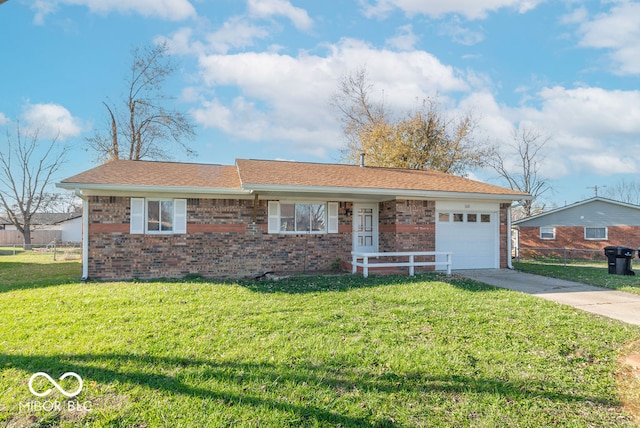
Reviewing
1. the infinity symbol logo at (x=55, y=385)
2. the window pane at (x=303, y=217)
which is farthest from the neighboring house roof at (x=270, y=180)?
the infinity symbol logo at (x=55, y=385)

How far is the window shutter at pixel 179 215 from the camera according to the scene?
1053 centimetres

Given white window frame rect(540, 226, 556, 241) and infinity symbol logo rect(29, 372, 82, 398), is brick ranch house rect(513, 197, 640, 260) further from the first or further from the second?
infinity symbol logo rect(29, 372, 82, 398)

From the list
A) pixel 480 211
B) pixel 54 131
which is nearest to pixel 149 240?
pixel 480 211

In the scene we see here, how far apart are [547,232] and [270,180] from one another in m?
22.2

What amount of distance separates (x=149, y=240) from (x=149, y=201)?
113 cm

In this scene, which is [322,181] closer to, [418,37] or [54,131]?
[418,37]

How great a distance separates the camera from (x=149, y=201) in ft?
34.3

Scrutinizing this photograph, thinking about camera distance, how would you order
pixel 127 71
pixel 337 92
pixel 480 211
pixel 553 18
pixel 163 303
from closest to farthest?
pixel 163 303, pixel 553 18, pixel 480 211, pixel 127 71, pixel 337 92

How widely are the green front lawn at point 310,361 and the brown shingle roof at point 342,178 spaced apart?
435 centimetres

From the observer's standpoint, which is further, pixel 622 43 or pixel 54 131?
pixel 54 131

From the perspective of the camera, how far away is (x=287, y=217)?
454 inches

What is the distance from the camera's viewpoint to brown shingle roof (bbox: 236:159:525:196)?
1077 cm

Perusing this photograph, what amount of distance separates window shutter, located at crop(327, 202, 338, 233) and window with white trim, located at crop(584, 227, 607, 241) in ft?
66.4

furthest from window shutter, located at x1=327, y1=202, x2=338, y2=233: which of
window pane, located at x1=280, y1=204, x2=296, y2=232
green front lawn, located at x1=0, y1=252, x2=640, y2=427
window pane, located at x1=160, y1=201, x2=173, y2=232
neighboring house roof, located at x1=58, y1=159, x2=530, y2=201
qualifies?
window pane, located at x1=160, y1=201, x2=173, y2=232
